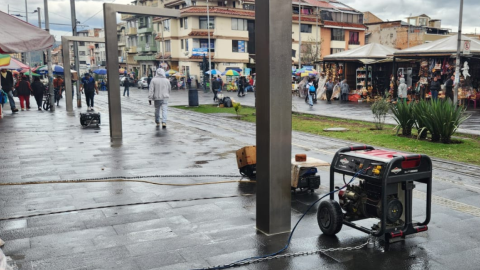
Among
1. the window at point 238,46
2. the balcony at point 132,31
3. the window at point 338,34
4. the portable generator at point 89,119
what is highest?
the balcony at point 132,31

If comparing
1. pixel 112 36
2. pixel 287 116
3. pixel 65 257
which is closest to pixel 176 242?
pixel 65 257

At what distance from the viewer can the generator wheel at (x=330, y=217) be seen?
5.01 meters

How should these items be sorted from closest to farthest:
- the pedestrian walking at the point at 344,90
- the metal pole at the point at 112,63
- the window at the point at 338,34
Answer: the metal pole at the point at 112,63 → the pedestrian walking at the point at 344,90 → the window at the point at 338,34

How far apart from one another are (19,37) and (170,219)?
2.94 metres

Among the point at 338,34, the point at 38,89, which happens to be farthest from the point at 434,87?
the point at 338,34

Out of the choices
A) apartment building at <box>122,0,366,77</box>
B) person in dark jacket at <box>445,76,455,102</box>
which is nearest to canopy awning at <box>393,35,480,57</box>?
person in dark jacket at <box>445,76,455,102</box>

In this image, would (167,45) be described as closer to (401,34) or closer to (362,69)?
(401,34)

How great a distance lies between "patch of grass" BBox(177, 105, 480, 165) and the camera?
10625 mm

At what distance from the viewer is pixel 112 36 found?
41.1 ft

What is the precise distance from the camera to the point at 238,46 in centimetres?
6034

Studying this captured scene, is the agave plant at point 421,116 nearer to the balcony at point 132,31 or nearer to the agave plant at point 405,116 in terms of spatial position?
the agave plant at point 405,116

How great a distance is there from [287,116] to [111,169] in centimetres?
491

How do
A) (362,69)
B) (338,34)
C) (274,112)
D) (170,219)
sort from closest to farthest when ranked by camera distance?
(274,112) < (170,219) < (362,69) < (338,34)

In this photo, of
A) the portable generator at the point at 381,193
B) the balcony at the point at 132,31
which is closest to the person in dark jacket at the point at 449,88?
the portable generator at the point at 381,193
